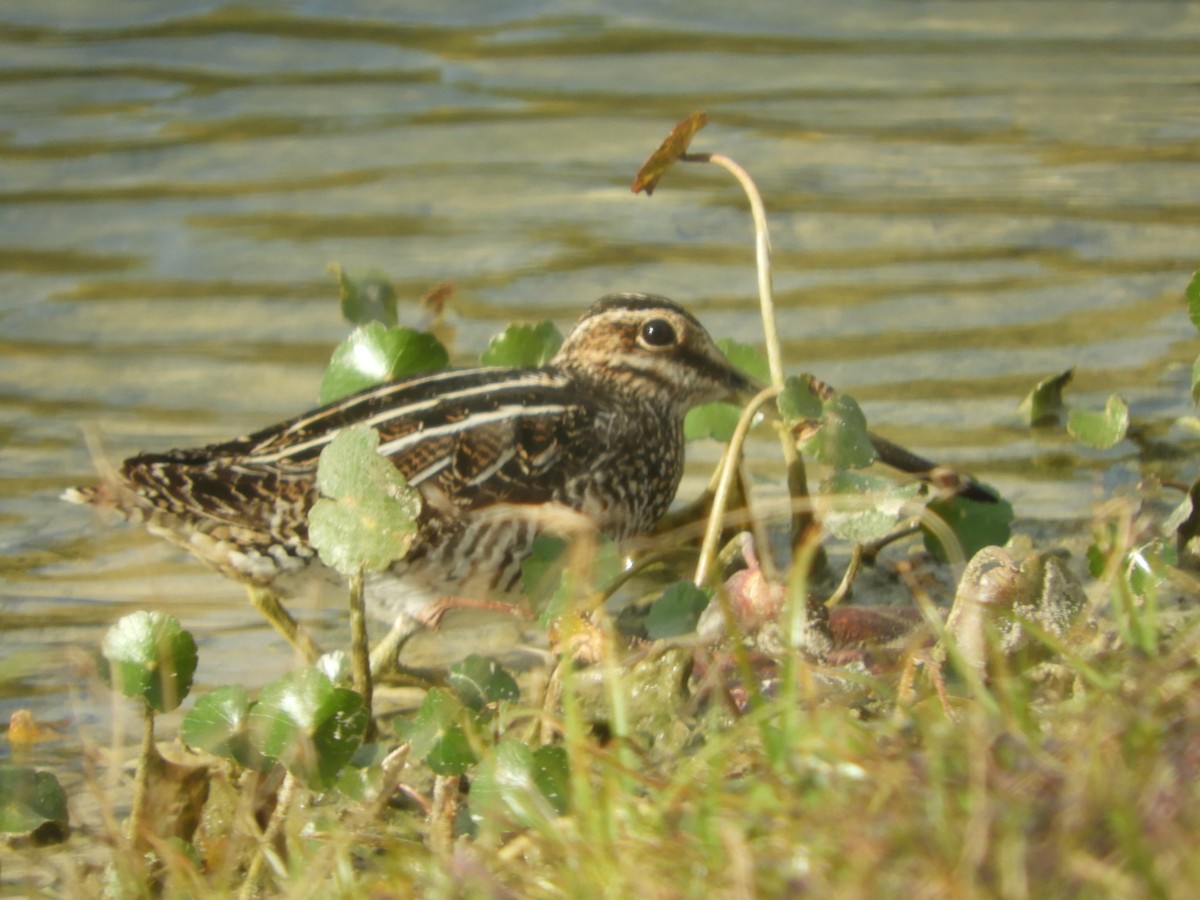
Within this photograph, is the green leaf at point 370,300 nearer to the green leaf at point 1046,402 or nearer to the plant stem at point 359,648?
the plant stem at point 359,648

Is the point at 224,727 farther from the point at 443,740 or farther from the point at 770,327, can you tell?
the point at 770,327

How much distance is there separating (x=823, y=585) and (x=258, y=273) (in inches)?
121

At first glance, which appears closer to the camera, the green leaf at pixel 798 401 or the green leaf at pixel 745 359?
the green leaf at pixel 798 401

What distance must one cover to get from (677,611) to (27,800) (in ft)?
4.18

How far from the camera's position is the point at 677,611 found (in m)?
3.39

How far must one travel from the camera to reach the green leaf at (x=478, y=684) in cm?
325

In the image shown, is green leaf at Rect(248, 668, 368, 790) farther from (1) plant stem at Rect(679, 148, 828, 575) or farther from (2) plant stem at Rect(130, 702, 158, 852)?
(1) plant stem at Rect(679, 148, 828, 575)

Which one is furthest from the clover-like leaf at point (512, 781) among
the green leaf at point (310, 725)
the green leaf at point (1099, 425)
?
the green leaf at point (1099, 425)

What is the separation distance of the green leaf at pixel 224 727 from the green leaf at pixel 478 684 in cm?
40

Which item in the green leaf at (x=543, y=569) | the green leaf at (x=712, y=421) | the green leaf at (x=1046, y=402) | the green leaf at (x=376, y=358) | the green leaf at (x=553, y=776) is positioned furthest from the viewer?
the green leaf at (x=1046, y=402)

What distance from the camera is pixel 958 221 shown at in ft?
21.9

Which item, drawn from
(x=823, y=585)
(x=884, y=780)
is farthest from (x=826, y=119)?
(x=884, y=780)

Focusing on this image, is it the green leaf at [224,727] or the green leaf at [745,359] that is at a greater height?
the green leaf at [745,359]

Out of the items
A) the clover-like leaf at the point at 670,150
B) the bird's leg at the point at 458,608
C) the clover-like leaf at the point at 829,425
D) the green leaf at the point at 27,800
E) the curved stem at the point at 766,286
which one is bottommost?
the green leaf at the point at 27,800
